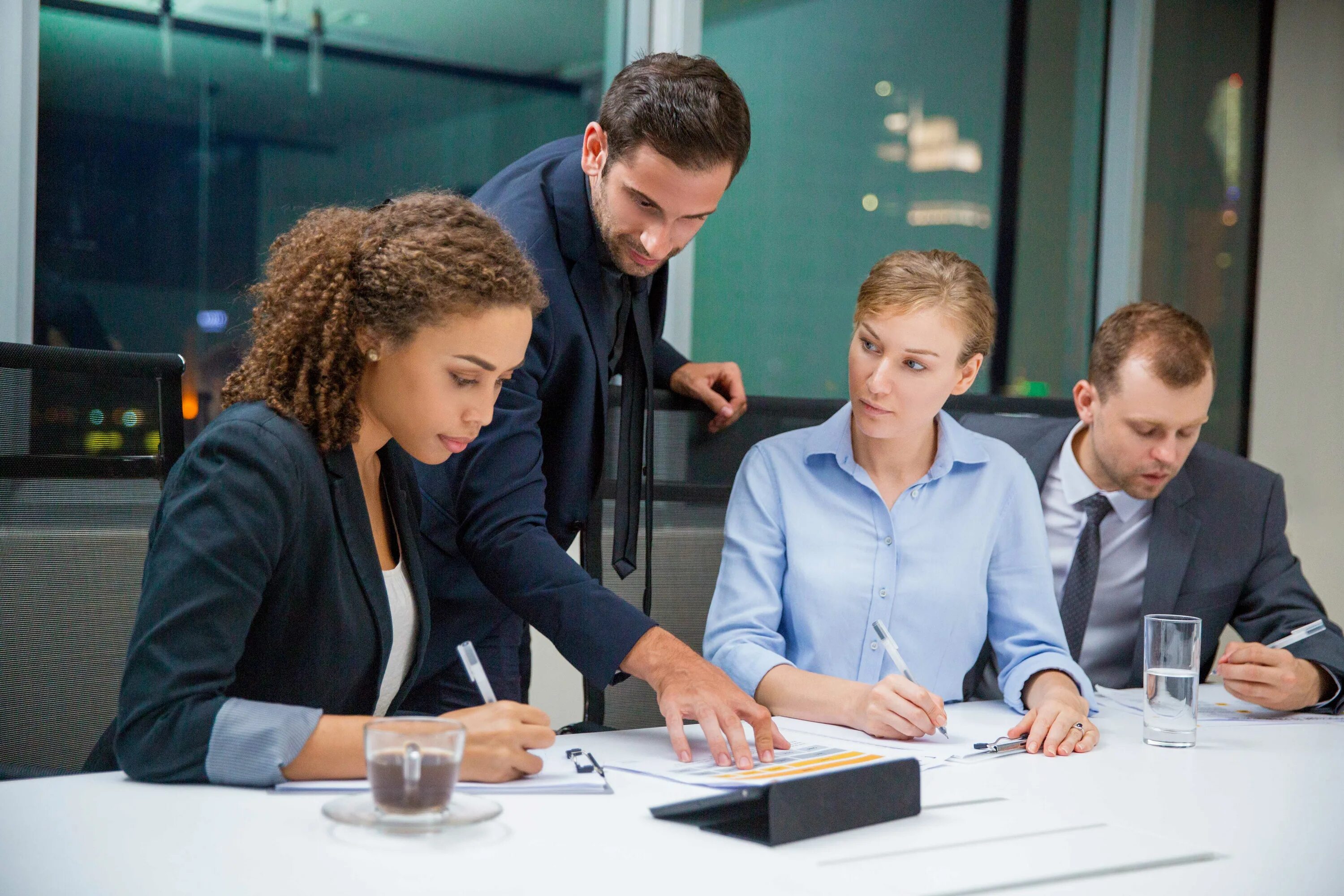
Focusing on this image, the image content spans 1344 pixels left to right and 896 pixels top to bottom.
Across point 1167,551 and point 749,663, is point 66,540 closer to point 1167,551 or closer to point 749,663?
point 749,663

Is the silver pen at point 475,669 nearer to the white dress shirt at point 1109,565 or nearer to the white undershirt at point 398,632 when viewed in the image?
the white undershirt at point 398,632

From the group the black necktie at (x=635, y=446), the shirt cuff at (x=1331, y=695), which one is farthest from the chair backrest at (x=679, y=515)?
the shirt cuff at (x=1331, y=695)

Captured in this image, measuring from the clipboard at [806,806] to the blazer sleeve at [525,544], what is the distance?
14.0 inches

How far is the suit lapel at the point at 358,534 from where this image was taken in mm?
1312

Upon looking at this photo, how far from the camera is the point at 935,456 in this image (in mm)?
1922

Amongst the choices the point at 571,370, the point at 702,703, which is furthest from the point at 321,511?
the point at 571,370

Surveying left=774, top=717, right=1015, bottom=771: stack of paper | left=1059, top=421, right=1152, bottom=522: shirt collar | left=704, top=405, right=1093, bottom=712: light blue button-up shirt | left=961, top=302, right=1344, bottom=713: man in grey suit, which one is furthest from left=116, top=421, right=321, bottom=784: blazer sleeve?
left=1059, top=421, right=1152, bottom=522: shirt collar

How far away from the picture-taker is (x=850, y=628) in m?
1.80

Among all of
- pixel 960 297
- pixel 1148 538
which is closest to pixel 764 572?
pixel 960 297

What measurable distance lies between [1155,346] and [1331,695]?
657 millimetres

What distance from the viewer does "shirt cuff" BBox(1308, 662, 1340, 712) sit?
189 centimetres

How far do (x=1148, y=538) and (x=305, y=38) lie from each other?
7.22 ft

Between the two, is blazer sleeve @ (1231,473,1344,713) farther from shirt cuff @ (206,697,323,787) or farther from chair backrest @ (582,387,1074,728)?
shirt cuff @ (206,697,323,787)

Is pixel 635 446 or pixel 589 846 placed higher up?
pixel 635 446
